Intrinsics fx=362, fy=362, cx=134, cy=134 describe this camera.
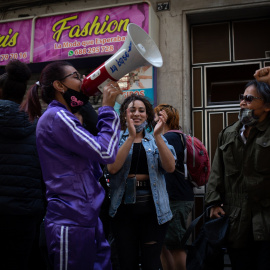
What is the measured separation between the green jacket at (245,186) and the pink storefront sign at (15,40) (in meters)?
5.74

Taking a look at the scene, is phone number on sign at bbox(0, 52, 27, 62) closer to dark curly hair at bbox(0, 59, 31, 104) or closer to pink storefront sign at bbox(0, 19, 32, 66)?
pink storefront sign at bbox(0, 19, 32, 66)

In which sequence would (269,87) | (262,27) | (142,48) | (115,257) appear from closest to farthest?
(142,48), (269,87), (115,257), (262,27)

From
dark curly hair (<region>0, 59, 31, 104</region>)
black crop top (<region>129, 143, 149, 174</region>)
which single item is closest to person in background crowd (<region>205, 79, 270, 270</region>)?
black crop top (<region>129, 143, 149, 174</region>)

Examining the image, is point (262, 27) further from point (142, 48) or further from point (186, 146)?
point (142, 48)

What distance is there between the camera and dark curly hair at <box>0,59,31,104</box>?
10.3ft

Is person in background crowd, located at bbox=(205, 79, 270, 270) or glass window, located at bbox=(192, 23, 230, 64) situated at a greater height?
glass window, located at bbox=(192, 23, 230, 64)

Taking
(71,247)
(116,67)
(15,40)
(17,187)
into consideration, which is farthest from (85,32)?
(71,247)

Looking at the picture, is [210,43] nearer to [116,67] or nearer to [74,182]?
[116,67]

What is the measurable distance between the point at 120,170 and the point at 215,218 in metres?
0.93

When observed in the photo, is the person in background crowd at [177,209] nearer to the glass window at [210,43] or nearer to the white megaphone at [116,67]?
the white megaphone at [116,67]

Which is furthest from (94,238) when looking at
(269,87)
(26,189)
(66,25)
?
(66,25)

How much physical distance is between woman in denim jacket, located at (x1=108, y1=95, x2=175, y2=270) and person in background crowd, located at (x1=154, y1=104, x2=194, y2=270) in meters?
0.96

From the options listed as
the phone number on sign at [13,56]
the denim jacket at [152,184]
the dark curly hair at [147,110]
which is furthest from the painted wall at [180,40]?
the denim jacket at [152,184]

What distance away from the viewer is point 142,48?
255 cm
